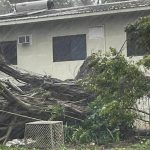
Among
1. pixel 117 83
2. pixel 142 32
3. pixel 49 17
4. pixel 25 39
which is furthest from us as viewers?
pixel 25 39

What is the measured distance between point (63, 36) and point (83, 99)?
6.11 metres

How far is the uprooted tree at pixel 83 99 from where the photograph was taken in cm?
1028

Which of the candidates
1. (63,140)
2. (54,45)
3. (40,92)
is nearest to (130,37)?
(63,140)

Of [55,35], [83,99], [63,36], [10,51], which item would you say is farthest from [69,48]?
[83,99]

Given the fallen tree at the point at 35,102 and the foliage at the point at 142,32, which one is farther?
the fallen tree at the point at 35,102

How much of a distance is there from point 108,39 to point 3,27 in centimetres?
518

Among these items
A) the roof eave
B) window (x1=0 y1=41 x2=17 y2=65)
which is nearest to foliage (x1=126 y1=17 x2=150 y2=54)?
the roof eave

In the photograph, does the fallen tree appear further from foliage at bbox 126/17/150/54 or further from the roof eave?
the roof eave

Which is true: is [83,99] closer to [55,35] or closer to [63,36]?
[63,36]

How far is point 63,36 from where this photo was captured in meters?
20.3

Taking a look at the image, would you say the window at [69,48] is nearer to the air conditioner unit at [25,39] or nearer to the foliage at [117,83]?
the air conditioner unit at [25,39]

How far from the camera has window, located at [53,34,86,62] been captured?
65.3ft

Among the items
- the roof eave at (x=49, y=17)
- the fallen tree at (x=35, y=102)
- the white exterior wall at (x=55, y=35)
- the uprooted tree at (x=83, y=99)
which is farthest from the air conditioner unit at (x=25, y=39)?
the fallen tree at (x=35, y=102)

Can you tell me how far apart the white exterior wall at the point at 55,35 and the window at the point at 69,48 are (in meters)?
0.17
